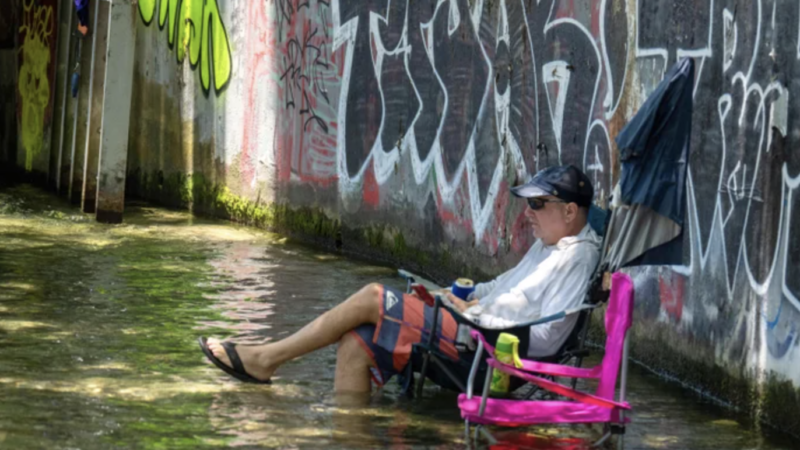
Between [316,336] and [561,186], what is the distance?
1291 mm

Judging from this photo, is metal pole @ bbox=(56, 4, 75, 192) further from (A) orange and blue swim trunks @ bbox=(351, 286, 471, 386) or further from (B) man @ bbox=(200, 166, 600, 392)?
(A) orange and blue swim trunks @ bbox=(351, 286, 471, 386)

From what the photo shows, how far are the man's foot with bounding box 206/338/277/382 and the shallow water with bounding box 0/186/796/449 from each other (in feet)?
0.27

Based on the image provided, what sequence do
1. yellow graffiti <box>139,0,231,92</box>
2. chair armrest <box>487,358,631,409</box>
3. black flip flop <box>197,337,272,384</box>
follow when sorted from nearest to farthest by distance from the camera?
chair armrest <box>487,358,631,409</box> < black flip flop <box>197,337,272,384</box> < yellow graffiti <box>139,0,231,92</box>

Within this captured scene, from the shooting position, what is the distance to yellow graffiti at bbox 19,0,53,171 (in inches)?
698

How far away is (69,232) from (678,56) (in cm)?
691

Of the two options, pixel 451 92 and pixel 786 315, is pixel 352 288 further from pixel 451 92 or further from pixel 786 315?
pixel 786 315

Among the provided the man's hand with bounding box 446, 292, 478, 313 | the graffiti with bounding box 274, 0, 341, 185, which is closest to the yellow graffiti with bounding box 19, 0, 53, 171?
the graffiti with bounding box 274, 0, 341, 185

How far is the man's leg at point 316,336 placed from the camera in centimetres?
659

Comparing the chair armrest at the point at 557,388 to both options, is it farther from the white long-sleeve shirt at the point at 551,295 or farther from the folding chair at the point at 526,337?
the white long-sleeve shirt at the point at 551,295

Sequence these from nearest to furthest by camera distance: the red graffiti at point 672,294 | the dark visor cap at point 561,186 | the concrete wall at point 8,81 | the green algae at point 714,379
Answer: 1. the green algae at point 714,379
2. the dark visor cap at point 561,186
3. the red graffiti at point 672,294
4. the concrete wall at point 8,81

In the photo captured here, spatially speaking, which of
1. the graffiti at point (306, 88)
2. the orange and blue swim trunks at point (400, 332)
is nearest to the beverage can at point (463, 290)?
the orange and blue swim trunks at point (400, 332)

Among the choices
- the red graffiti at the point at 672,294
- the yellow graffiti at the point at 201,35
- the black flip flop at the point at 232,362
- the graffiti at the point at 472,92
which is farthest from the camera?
the yellow graffiti at the point at 201,35

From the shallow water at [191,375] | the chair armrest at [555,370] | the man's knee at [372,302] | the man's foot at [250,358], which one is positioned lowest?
the shallow water at [191,375]

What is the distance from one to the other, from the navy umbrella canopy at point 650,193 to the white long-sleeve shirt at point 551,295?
0.53 ft
